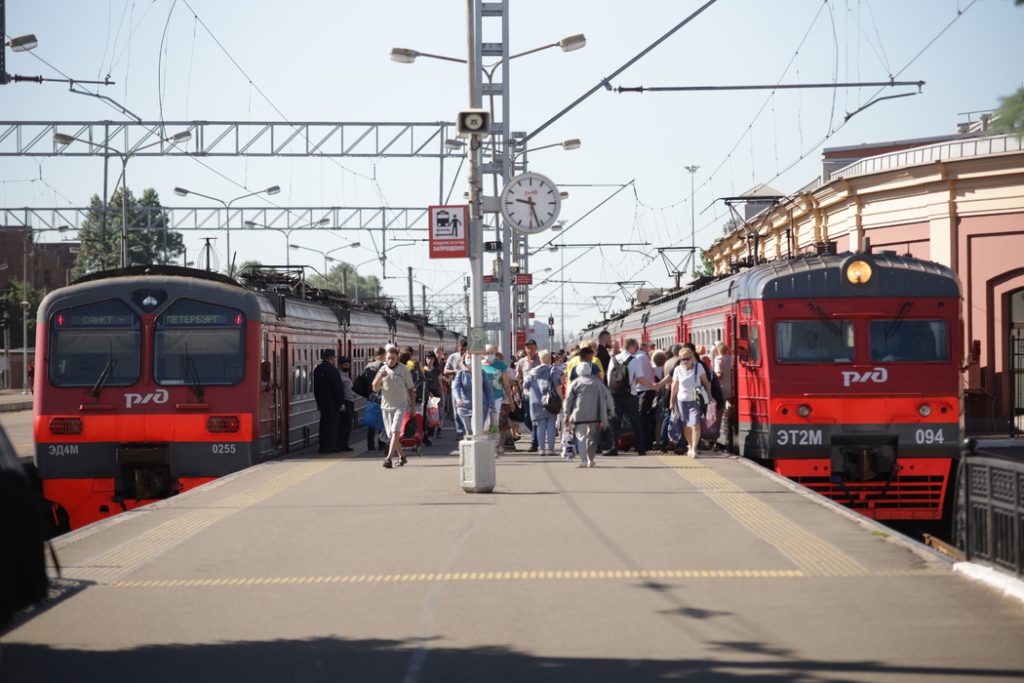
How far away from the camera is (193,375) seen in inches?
722

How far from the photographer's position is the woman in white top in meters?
19.1

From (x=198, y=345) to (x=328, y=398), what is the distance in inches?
170

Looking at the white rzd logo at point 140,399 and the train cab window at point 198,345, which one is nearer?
the white rzd logo at point 140,399

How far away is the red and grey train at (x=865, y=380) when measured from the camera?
55.7ft

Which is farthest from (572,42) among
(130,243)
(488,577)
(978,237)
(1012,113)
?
(130,243)

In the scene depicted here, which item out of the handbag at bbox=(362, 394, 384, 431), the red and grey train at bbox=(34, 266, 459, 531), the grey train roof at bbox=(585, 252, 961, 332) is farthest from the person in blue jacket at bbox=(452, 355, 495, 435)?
the grey train roof at bbox=(585, 252, 961, 332)

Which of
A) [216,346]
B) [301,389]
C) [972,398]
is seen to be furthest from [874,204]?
[216,346]

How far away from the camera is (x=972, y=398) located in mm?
32094

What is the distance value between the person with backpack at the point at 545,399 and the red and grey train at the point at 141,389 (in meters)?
4.70

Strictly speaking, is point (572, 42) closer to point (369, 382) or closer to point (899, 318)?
point (369, 382)

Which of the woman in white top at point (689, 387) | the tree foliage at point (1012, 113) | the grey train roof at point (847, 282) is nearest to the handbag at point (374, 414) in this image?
the woman in white top at point (689, 387)

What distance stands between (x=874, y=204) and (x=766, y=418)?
19.7 m

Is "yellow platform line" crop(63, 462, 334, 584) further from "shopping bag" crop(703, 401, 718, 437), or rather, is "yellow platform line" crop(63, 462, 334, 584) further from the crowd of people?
"shopping bag" crop(703, 401, 718, 437)

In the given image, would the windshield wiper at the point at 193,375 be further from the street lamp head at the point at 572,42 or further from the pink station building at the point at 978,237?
the pink station building at the point at 978,237
